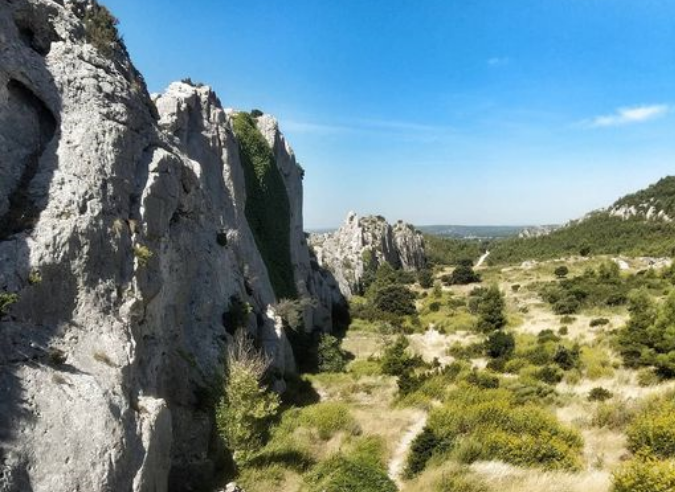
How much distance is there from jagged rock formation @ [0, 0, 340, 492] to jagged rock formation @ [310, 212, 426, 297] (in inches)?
1668

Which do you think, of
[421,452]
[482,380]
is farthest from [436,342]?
[421,452]

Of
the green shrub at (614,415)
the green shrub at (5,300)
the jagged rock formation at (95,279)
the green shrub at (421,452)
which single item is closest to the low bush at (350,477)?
the green shrub at (421,452)

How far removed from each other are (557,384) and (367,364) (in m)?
13.0

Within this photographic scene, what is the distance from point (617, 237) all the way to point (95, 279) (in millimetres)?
110989

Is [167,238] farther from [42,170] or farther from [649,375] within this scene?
[649,375]

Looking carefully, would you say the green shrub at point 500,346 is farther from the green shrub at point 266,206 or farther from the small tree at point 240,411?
the small tree at point 240,411

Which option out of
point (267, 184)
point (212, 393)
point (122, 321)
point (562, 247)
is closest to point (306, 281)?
point (267, 184)

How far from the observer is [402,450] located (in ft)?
59.6

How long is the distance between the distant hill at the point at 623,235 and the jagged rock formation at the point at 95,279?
77326 millimetres

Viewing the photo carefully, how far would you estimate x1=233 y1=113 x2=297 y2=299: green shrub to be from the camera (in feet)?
131

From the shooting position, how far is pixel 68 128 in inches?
675

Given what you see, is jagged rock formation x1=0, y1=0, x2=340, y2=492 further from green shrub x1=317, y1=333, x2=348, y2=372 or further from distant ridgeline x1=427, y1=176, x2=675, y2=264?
distant ridgeline x1=427, y1=176, x2=675, y2=264

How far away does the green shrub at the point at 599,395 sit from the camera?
71.1 ft

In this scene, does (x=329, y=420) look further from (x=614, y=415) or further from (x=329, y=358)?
(x=329, y=358)
